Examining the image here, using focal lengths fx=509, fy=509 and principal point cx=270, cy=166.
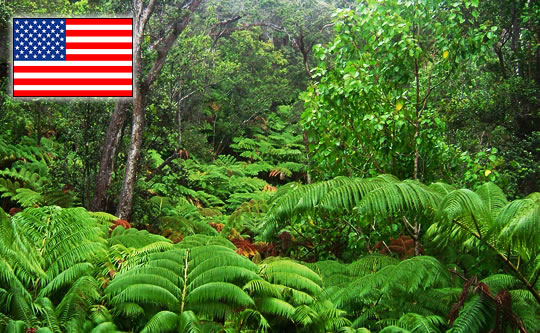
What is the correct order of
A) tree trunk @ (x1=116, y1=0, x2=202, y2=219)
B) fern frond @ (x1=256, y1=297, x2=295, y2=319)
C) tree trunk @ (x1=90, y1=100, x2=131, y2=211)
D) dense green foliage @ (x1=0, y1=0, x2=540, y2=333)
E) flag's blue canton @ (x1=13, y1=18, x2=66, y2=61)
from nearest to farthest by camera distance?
dense green foliage @ (x1=0, y1=0, x2=540, y2=333), fern frond @ (x1=256, y1=297, x2=295, y2=319), flag's blue canton @ (x1=13, y1=18, x2=66, y2=61), tree trunk @ (x1=116, y1=0, x2=202, y2=219), tree trunk @ (x1=90, y1=100, x2=131, y2=211)

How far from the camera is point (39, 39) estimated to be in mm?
6762

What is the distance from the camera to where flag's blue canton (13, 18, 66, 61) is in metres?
6.71

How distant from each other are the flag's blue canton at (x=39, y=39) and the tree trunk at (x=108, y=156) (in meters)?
2.25

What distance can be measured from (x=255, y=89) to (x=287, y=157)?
3.95 meters

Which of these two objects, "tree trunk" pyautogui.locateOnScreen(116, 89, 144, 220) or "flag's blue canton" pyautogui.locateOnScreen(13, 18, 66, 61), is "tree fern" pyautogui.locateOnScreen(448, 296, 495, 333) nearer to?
"flag's blue canton" pyautogui.locateOnScreen(13, 18, 66, 61)

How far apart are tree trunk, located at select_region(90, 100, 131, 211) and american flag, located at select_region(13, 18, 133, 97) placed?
215cm


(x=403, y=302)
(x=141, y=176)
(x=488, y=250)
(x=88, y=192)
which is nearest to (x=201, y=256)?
(x=403, y=302)

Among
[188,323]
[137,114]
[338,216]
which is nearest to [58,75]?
[137,114]

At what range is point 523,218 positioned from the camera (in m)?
2.88

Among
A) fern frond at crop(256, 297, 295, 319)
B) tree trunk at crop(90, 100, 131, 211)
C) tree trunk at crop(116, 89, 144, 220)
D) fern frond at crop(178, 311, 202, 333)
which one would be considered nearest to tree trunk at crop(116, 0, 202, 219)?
tree trunk at crop(116, 89, 144, 220)

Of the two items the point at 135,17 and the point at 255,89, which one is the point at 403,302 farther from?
the point at 255,89

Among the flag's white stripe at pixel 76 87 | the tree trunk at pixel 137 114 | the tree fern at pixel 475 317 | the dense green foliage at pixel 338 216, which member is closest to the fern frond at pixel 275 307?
the dense green foliage at pixel 338 216

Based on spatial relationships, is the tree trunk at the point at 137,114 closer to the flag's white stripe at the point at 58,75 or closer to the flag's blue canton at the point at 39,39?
the flag's white stripe at the point at 58,75

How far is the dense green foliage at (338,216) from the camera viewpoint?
3252mm
